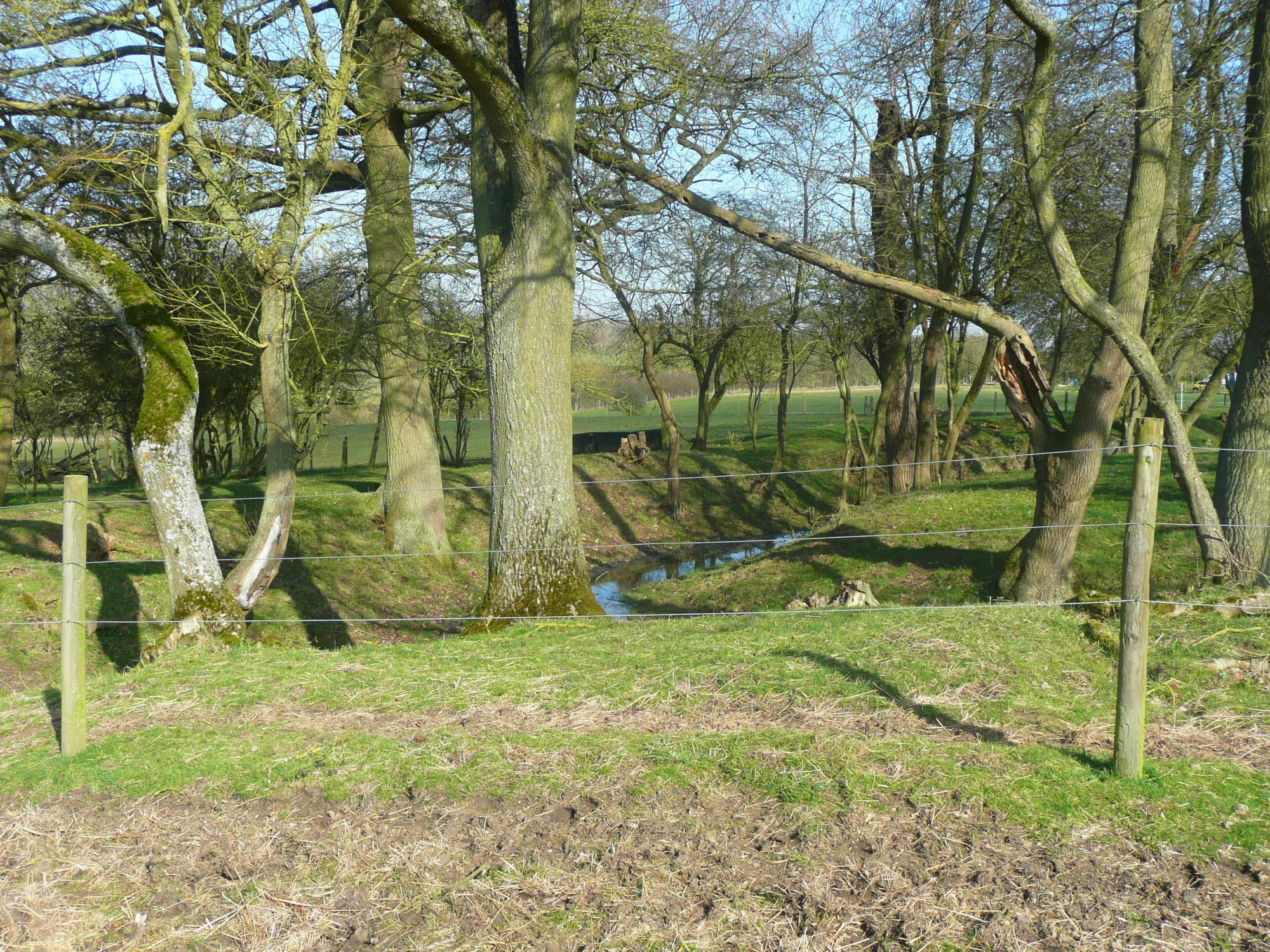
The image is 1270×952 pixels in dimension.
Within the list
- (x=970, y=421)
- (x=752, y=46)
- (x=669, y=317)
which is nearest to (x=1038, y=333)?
(x=970, y=421)

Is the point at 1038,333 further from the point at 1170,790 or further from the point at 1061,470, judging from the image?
the point at 1170,790

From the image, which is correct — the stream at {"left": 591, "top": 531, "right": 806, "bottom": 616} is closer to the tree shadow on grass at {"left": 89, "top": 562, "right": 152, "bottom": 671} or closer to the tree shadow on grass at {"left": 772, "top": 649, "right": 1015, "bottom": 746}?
the tree shadow on grass at {"left": 89, "top": 562, "right": 152, "bottom": 671}

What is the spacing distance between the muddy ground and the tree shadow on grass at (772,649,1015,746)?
952 mm

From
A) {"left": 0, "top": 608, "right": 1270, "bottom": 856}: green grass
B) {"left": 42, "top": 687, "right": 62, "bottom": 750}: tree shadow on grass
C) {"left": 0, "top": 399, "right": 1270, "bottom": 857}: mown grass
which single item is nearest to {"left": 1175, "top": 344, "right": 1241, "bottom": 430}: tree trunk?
{"left": 0, "top": 399, "right": 1270, "bottom": 857}: mown grass

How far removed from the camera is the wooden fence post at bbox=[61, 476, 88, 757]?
5.38 metres

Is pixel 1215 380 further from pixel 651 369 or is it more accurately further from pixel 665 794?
pixel 665 794

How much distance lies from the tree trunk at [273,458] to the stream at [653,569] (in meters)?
6.68

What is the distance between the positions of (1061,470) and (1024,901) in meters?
7.81

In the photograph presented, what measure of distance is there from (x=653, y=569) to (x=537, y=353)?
1227 cm

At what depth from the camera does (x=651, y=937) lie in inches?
142

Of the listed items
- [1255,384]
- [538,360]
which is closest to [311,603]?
[538,360]

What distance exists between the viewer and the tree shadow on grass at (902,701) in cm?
504

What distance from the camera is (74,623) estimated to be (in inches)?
215

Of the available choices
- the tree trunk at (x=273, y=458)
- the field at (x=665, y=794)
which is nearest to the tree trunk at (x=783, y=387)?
the tree trunk at (x=273, y=458)
